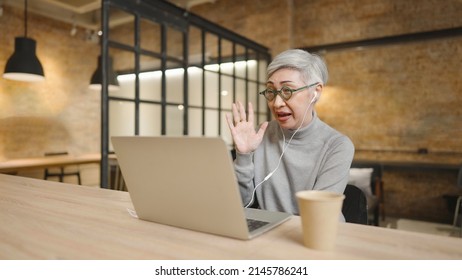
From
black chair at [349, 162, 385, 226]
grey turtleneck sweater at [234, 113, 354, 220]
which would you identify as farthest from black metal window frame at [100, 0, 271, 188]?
black chair at [349, 162, 385, 226]

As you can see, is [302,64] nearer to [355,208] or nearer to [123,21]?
[355,208]

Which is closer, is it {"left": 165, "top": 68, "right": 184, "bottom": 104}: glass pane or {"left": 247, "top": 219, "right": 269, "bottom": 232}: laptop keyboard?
{"left": 247, "top": 219, "right": 269, "bottom": 232}: laptop keyboard

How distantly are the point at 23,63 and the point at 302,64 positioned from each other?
4309 mm

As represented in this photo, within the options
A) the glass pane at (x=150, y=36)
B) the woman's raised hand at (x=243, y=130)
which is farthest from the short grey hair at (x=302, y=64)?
the glass pane at (x=150, y=36)

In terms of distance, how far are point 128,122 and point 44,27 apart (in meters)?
4.09

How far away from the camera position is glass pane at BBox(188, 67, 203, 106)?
384cm

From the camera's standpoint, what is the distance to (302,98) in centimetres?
134

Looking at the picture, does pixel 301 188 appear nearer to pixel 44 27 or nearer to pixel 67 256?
pixel 67 256

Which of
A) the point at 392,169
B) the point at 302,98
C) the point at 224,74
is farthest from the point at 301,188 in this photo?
the point at 392,169

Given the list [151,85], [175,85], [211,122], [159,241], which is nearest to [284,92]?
[159,241]

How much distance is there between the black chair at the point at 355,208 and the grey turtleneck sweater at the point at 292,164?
0.15 meters

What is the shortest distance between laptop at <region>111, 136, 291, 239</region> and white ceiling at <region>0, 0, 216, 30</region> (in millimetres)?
4849

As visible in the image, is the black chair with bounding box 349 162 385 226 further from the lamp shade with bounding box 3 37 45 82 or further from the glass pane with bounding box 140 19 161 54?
the lamp shade with bounding box 3 37 45 82

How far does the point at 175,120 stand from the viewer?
349 centimetres
